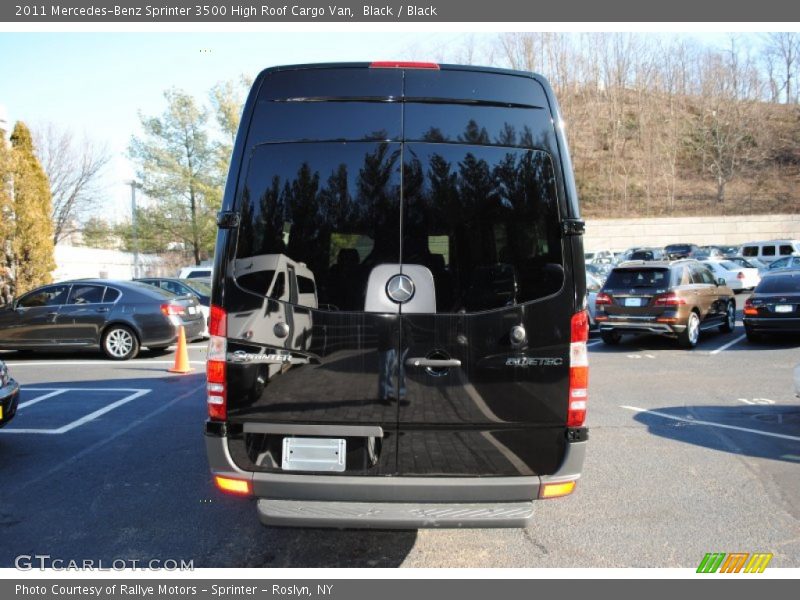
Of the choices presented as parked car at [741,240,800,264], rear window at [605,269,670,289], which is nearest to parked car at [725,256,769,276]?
parked car at [741,240,800,264]

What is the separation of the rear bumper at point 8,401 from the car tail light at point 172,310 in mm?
5913

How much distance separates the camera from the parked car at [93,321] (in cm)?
1174

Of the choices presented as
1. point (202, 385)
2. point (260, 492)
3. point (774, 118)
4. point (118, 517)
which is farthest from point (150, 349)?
point (774, 118)

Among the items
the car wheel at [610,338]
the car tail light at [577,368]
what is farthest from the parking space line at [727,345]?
A: the car tail light at [577,368]

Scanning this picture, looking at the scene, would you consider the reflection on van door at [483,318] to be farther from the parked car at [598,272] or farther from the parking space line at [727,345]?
the parked car at [598,272]

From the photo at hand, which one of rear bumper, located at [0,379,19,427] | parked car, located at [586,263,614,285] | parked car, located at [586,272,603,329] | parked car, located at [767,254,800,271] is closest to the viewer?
rear bumper, located at [0,379,19,427]

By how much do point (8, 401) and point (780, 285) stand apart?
43.2 feet

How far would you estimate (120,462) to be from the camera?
18.0ft

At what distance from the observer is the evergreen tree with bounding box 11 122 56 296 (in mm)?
18797

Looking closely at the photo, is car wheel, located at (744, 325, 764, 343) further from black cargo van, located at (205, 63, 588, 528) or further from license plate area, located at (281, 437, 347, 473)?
license plate area, located at (281, 437, 347, 473)

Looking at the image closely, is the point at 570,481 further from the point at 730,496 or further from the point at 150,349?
the point at 150,349

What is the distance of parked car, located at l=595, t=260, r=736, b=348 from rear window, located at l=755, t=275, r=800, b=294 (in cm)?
103

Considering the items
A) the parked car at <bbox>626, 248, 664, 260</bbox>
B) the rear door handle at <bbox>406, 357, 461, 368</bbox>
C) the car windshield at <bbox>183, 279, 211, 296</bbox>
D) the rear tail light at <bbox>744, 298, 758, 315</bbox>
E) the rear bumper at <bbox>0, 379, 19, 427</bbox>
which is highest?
the parked car at <bbox>626, 248, 664, 260</bbox>

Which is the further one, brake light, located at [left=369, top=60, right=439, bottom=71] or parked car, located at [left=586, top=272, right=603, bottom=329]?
parked car, located at [left=586, top=272, right=603, bottom=329]
